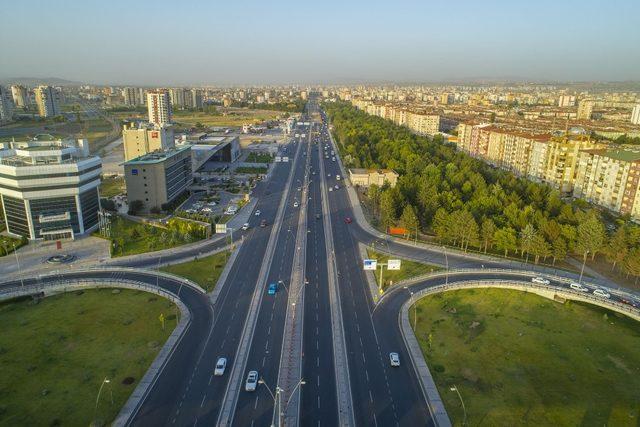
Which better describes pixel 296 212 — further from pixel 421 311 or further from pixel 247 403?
pixel 247 403

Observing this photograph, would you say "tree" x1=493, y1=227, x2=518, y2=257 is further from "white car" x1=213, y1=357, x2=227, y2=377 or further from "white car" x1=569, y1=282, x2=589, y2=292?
"white car" x1=213, y1=357, x2=227, y2=377

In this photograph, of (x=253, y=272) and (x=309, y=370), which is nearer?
(x=309, y=370)

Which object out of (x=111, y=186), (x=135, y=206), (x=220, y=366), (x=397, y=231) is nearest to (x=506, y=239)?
(x=397, y=231)

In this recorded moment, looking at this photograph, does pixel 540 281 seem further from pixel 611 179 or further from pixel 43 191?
pixel 43 191

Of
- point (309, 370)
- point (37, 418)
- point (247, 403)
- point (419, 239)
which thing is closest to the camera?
point (37, 418)

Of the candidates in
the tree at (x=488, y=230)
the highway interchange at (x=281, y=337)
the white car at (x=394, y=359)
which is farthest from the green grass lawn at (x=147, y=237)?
the tree at (x=488, y=230)

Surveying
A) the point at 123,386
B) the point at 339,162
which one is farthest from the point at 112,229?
the point at 339,162

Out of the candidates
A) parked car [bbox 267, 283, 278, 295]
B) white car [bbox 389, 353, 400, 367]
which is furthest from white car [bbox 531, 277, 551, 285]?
parked car [bbox 267, 283, 278, 295]
